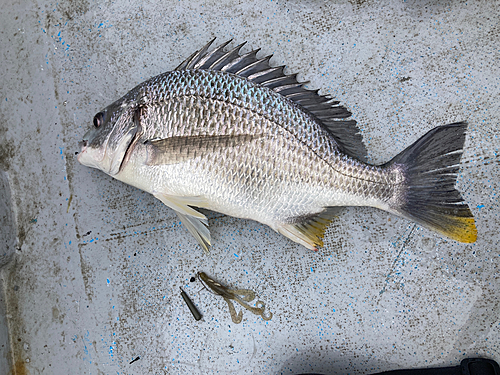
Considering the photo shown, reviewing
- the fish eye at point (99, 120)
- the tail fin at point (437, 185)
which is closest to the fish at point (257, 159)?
the tail fin at point (437, 185)

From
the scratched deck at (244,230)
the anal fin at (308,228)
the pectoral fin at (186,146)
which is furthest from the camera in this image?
the scratched deck at (244,230)

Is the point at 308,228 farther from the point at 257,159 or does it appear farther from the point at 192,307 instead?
the point at 192,307

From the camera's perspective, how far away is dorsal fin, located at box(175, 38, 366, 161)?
5.18ft

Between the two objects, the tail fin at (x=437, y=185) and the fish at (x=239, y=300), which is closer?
the tail fin at (x=437, y=185)

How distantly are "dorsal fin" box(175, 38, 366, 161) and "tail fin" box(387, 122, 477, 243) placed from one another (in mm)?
275

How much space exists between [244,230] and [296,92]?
0.83 metres

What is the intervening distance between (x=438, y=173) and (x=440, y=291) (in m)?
0.72

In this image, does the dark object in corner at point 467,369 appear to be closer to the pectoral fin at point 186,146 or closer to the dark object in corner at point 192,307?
the dark object in corner at point 192,307

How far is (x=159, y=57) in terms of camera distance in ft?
6.19

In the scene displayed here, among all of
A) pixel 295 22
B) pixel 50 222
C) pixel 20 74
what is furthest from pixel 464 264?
pixel 20 74

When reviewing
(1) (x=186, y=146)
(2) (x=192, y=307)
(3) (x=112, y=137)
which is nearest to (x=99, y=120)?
(3) (x=112, y=137)

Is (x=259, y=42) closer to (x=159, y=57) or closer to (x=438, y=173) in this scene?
(x=159, y=57)

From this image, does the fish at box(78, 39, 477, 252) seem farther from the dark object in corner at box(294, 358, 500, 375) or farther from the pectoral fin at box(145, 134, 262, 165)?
the dark object in corner at box(294, 358, 500, 375)

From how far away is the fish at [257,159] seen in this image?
1.44 metres
